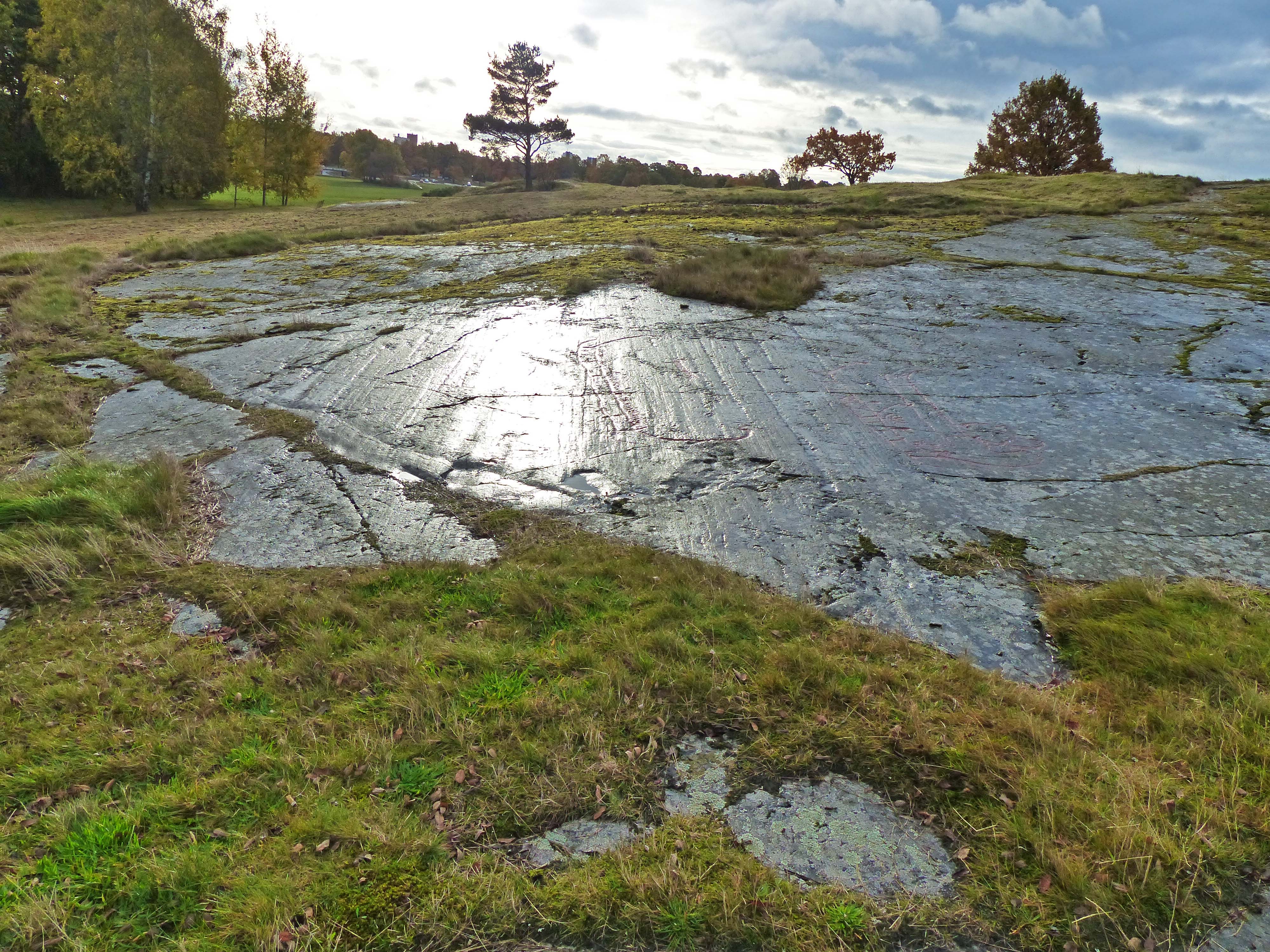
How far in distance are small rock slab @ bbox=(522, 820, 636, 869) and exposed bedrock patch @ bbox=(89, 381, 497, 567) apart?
1779 mm

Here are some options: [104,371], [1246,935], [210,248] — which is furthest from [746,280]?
[210,248]

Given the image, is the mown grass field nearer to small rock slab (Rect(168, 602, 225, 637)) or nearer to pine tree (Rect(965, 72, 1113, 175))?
small rock slab (Rect(168, 602, 225, 637))

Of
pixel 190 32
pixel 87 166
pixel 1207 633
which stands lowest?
pixel 1207 633

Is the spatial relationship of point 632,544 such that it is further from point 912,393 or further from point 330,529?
point 912,393

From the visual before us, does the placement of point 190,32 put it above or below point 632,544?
above

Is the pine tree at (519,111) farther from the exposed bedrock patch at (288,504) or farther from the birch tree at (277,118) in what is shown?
the exposed bedrock patch at (288,504)

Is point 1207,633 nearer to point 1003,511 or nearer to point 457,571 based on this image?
point 1003,511

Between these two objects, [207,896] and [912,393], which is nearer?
[207,896]

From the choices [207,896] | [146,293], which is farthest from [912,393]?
[146,293]

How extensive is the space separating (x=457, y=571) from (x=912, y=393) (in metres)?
4.00

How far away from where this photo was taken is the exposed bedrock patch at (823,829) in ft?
6.42

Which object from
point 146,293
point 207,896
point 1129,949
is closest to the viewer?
point 1129,949

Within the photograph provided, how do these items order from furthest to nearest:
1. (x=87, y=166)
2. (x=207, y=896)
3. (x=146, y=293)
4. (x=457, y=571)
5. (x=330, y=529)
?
1. (x=87, y=166)
2. (x=146, y=293)
3. (x=330, y=529)
4. (x=457, y=571)
5. (x=207, y=896)

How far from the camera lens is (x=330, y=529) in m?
3.90
